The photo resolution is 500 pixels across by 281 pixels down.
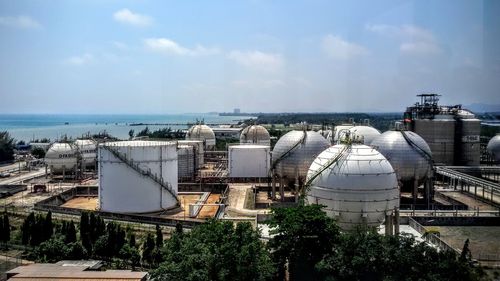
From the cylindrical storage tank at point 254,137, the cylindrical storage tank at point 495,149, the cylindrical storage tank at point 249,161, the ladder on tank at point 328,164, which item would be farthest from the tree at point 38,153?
the cylindrical storage tank at point 495,149

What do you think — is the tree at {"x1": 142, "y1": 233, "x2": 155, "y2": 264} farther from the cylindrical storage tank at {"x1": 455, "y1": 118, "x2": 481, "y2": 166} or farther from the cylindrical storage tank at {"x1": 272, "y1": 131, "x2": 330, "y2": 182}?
the cylindrical storage tank at {"x1": 455, "y1": 118, "x2": 481, "y2": 166}

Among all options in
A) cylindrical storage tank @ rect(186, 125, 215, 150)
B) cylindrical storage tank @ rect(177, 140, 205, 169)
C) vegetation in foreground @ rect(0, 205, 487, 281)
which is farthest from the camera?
cylindrical storage tank @ rect(186, 125, 215, 150)

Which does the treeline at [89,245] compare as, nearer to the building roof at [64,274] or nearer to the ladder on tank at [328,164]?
the building roof at [64,274]

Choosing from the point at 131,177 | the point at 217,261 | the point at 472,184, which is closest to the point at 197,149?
the point at 131,177

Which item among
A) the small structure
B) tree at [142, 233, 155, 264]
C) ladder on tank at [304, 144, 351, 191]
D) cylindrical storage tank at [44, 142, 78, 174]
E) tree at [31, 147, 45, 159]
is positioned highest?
ladder on tank at [304, 144, 351, 191]

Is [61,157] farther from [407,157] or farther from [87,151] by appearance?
[407,157]

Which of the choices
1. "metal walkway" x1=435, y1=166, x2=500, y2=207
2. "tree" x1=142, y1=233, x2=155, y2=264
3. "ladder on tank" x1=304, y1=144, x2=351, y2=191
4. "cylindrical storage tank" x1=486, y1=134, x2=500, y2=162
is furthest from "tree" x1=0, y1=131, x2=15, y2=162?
"cylindrical storage tank" x1=486, y1=134, x2=500, y2=162
